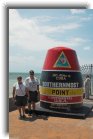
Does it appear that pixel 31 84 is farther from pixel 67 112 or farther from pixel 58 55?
pixel 67 112

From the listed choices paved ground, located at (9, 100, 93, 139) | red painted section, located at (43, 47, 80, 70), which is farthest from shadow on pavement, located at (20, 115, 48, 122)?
red painted section, located at (43, 47, 80, 70)

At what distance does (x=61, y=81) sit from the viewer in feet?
31.9

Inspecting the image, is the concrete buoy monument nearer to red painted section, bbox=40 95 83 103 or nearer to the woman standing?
red painted section, bbox=40 95 83 103

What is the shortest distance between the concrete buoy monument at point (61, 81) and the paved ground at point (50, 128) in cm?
67

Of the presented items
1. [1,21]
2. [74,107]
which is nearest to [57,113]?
[74,107]

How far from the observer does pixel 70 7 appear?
8250 millimetres

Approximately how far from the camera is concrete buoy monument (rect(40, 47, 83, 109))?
32.0 feet

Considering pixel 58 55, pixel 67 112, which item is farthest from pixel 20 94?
pixel 58 55

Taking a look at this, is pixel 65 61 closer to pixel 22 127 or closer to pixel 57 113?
pixel 57 113

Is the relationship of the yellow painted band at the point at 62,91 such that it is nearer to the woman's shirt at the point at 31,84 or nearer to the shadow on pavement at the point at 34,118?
the woman's shirt at the point at 31,84

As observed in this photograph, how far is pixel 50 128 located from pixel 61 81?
169 cm

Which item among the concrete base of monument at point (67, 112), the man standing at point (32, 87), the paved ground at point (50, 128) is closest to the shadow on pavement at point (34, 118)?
the paved ground at point (50, 128)

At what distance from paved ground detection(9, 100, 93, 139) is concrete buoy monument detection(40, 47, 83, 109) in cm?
67

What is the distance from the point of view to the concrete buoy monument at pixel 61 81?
9750mm
